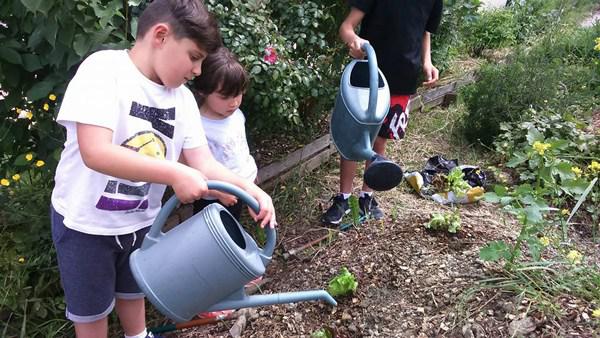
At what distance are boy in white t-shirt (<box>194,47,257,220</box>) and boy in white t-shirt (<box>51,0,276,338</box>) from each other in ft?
1.12

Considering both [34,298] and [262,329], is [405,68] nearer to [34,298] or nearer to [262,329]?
[262,329]

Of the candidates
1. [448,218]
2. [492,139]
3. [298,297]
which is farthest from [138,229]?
[492,139]

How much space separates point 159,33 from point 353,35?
113cm

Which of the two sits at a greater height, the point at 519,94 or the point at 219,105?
the point at 219,105

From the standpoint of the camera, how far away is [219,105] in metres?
1.87

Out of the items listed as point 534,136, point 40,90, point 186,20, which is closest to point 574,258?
point 534,136

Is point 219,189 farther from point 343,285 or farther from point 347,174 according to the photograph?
point 347,174

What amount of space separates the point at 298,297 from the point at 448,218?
1099 millimetres

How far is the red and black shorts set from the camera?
8.06 ft

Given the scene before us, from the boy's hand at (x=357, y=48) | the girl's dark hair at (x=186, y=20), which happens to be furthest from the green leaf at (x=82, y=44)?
the boy's hand at (x=357, y=48)

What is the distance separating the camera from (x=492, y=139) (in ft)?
11.3

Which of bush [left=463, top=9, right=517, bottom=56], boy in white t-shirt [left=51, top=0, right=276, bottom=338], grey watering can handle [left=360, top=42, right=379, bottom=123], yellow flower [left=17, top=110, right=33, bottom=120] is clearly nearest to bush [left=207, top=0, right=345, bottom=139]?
grey watering can handle [left=360, top=42, right=379, bottom=123]

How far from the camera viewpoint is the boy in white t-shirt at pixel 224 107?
1.81m

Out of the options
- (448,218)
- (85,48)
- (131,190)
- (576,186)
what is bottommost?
(448,218)
